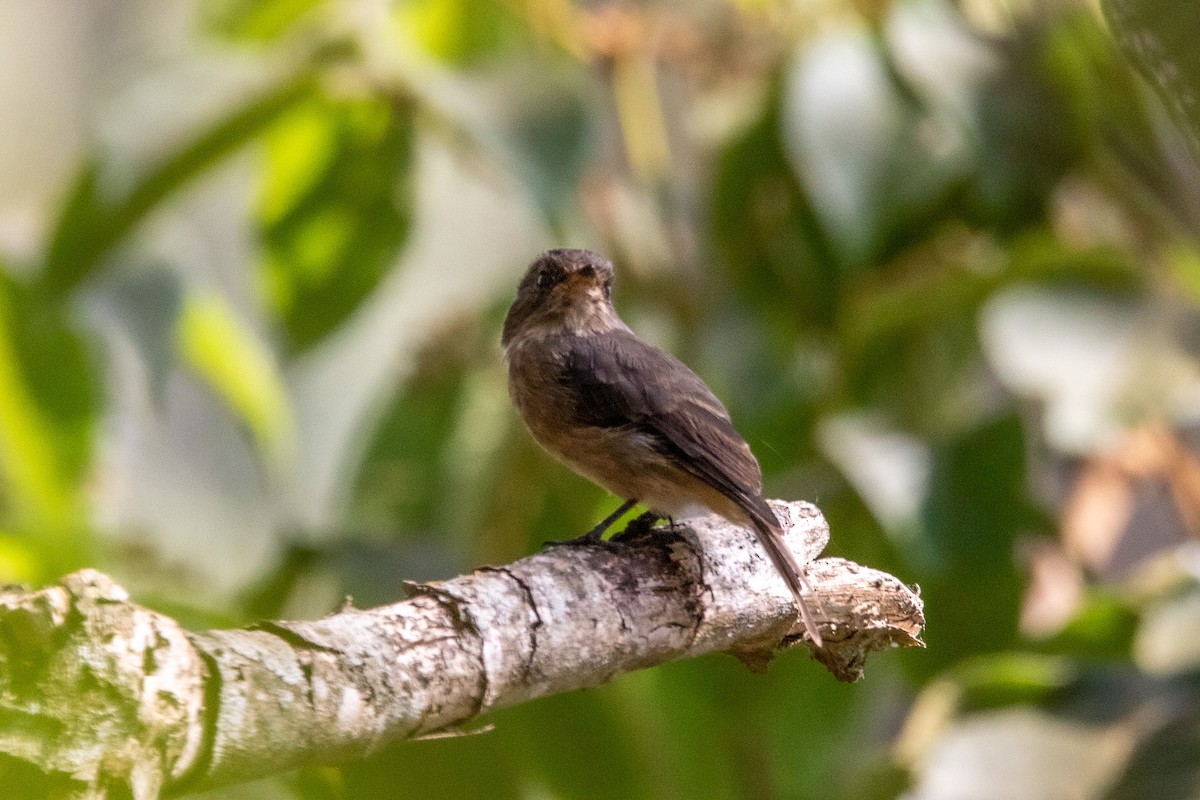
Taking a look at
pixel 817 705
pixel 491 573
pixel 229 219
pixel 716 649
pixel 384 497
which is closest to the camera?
pixel 491 573

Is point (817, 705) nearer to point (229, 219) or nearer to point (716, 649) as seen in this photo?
point (716, 649)

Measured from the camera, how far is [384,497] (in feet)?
13.1

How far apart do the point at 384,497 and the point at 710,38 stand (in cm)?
166

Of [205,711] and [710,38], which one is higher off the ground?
[710,38]

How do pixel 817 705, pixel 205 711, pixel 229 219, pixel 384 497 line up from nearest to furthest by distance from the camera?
pixel 205 711 → pixel 817 705 → pixel 384 497 → pixel 229 219

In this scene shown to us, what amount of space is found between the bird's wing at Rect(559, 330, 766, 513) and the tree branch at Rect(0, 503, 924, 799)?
0.09 meters

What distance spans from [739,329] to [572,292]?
1.33 meters

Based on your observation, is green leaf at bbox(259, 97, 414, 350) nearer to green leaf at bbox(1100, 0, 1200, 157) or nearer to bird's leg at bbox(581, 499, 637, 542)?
bird's leg at bbox(581, 499, 637, 542)

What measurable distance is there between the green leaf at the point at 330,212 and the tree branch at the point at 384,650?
1856mm

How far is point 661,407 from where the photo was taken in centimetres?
214

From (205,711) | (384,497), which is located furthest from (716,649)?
(384,497)

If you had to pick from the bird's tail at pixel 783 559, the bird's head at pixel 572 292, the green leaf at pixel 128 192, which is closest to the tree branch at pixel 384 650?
the bird's tail at pixel 783 559

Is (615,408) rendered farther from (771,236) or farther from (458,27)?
(458,27)

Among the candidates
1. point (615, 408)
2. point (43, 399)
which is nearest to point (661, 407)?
point (615, 408)
